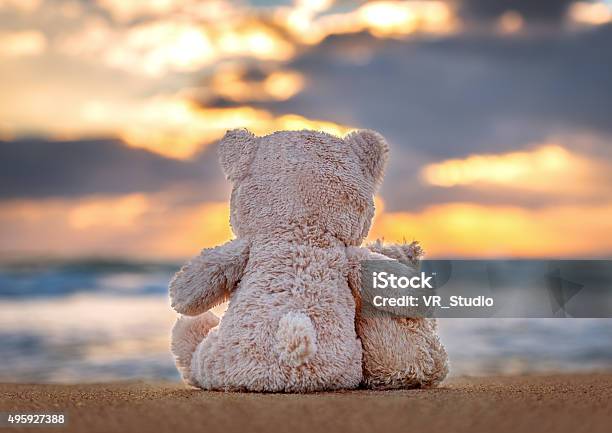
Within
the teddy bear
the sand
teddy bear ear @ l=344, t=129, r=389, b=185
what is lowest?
the sand

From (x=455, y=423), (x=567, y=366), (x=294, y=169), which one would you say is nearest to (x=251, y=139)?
(x=294, y=169)

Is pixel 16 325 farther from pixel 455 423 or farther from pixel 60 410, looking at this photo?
pixel 455 423

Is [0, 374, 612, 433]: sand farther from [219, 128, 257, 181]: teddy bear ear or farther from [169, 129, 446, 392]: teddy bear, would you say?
[219, 128, 257, 181]: teddy bear ear

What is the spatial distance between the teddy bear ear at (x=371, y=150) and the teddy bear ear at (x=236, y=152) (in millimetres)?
339

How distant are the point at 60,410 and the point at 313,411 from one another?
2.29ft

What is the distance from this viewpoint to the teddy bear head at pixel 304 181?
2275 millimetres

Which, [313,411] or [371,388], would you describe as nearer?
[313,411]

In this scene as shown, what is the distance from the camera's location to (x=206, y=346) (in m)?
2.27

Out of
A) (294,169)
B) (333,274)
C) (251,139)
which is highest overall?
(251,139)

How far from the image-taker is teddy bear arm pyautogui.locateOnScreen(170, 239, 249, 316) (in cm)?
224

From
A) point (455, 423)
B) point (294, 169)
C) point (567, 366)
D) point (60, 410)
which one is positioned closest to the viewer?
point (455, 423)

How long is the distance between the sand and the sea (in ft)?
7.71

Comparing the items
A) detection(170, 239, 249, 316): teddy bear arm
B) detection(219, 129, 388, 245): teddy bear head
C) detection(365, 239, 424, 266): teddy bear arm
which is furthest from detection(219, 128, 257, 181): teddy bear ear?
detection(365, 239, 424, 266): teddy bear arm

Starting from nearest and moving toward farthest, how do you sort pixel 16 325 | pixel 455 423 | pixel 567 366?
pixel 455 423 < pixel 567 366 < pixel 16 325
